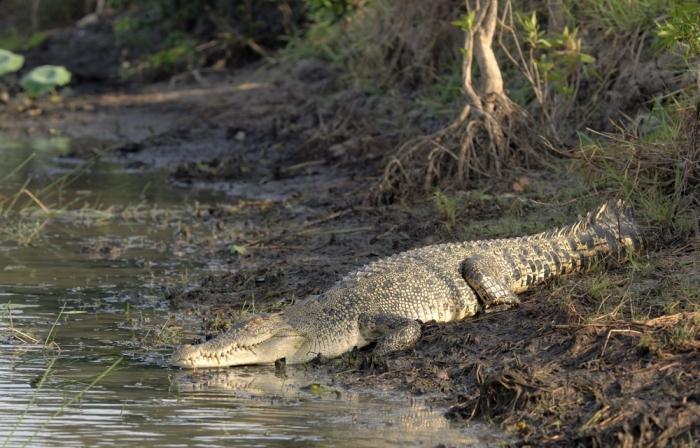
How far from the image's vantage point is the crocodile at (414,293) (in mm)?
6660

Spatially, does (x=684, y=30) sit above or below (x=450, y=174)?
above

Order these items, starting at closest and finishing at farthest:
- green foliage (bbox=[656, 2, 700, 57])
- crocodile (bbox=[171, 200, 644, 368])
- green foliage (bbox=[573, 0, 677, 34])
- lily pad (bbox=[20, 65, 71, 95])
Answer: crocodile (bbox=[171, 200, 644, 368]) → green foliage (bbox=[656, 2, 700, 57]) → green foliage (bbox=[573, 0, 677, 34]) → lily pad (bbox=[20, 65, 71, 95])

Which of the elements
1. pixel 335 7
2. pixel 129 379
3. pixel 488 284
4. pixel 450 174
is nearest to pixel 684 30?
pixel 488 284

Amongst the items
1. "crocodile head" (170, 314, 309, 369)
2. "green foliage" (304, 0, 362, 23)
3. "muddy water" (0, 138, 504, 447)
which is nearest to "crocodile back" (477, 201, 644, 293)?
"crocodile head" (170, 314, 309, 369)

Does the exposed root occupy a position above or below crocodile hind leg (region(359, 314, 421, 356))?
below

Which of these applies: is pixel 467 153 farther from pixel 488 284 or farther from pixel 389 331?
pixel 389 331

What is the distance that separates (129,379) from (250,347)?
2.20ft

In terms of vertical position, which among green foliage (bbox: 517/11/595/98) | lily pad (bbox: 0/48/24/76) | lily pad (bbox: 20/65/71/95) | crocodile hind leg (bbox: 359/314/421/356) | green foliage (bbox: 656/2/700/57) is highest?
green foliage (bbox: 656/2/700/57)

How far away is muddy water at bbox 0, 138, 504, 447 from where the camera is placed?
5.45 m

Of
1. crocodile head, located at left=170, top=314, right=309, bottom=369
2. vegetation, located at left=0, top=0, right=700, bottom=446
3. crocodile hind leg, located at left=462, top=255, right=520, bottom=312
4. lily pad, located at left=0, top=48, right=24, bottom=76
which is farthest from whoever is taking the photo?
lily pad, located at left=0, top=48, right=24, bottom=76

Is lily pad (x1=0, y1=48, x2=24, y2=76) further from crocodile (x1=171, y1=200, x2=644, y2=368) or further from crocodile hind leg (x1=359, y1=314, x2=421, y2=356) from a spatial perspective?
crocodile hind leg (x1=359, y1=314, x2=421, y2=356)

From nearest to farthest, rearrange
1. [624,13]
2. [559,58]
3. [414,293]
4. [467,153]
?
[414,293] → [467,153] → [559,58] → [624,13]

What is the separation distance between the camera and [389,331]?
685 cm

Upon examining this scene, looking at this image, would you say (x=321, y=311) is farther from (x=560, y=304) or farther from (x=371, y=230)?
(x=371, y=230)
